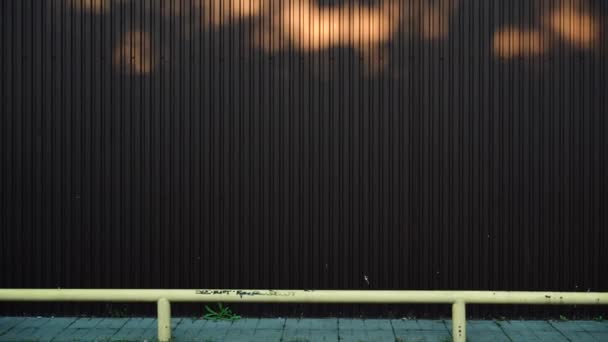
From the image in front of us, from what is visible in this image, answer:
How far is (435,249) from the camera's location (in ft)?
21.2

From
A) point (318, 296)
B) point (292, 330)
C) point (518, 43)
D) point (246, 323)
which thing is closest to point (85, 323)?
point (246, 323)

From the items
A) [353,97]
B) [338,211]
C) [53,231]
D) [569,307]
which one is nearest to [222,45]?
[353,97]

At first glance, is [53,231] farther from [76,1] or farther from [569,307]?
[569,307]

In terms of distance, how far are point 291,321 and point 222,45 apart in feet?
9.50

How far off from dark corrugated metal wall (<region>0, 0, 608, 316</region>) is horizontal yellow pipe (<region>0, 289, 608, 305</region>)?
1.17 m

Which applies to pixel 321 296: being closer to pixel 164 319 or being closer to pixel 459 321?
pixel 459 321

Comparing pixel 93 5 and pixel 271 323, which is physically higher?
pixel 93 5

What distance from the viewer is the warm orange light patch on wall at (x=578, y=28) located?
639 cm

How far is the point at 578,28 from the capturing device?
6.40 metres

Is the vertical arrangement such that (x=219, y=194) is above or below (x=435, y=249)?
above

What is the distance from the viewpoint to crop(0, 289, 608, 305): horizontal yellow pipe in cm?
522

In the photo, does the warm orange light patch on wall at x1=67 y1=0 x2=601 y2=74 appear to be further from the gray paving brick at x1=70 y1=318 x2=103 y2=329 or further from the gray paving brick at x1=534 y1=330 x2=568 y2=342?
the gray paving brick at x1=534 y1=330 x2=568 y2=342

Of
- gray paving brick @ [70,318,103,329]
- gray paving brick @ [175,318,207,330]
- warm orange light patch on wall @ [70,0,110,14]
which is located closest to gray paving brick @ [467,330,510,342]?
gray paving brick @ [175,318,207,330]

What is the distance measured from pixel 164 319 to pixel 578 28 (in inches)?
193
